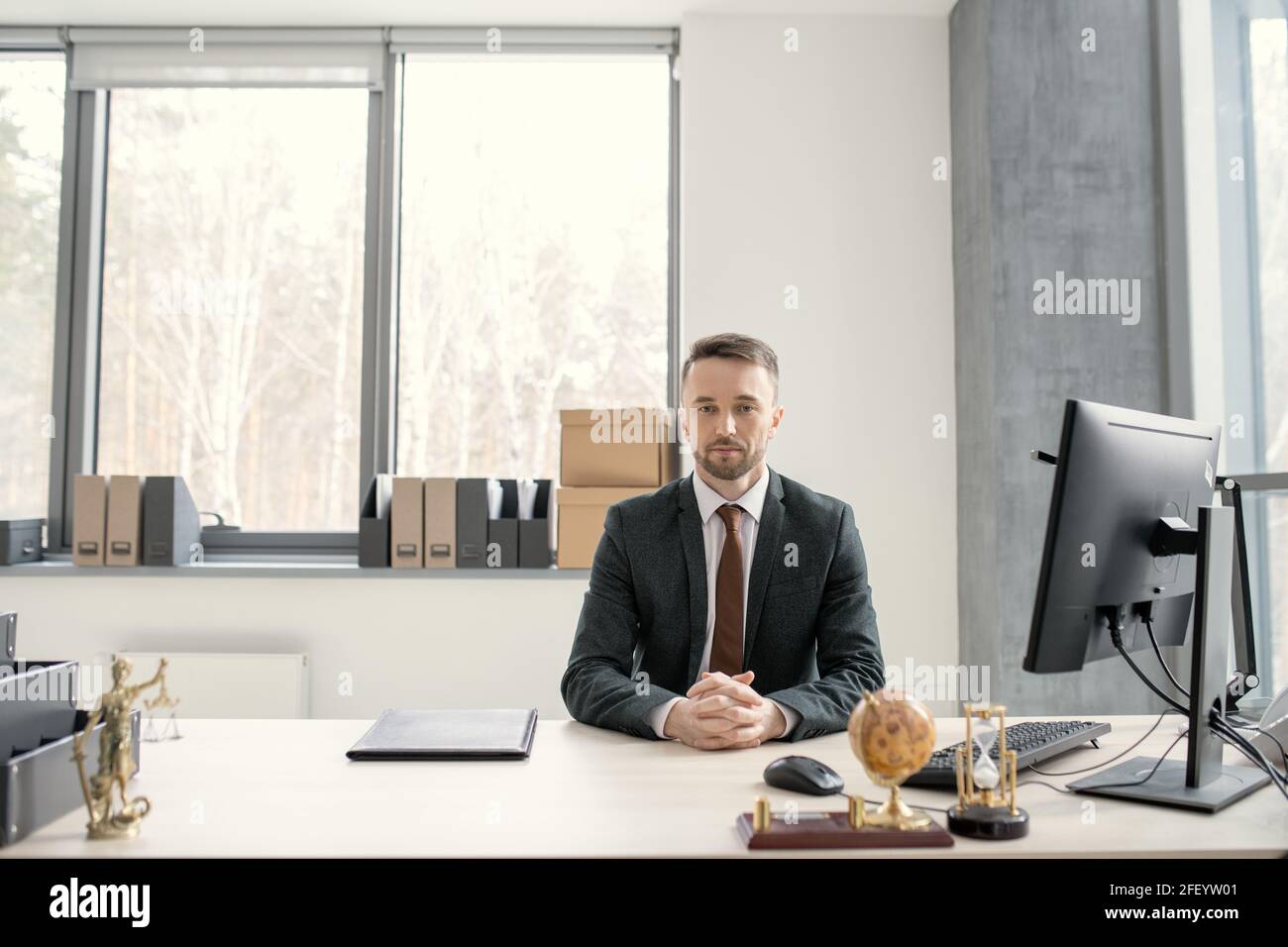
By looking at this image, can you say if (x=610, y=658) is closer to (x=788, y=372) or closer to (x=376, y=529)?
(x=376, y=529)

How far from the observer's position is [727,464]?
1.95 metres

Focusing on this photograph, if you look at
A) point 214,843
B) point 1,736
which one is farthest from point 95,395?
point 214,843

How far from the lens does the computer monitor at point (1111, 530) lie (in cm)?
121

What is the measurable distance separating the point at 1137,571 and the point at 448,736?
3.59 feet

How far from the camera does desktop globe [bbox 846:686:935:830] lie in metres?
1.10

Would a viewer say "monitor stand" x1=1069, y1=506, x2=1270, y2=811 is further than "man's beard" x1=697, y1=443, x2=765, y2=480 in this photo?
No

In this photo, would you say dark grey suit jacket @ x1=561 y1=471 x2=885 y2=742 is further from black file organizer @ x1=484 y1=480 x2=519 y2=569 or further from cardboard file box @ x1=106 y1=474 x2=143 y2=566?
cardboard file box @ x1=106 y1=474 x2=143 y2=566

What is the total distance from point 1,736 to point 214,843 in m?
0.37

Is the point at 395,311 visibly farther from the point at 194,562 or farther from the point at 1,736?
the point at 1,736

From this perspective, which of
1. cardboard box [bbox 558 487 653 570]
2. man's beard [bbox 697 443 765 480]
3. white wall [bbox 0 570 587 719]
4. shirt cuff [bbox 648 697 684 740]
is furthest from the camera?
white wall [bbox 0 570 587 719]

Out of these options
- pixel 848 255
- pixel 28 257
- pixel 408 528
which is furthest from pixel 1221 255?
pixel 28 257

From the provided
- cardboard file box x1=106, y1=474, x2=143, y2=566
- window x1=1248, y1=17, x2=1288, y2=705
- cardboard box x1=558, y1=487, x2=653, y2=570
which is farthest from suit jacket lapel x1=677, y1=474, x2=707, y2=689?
cardboard file box x1=106, y1=474, x2=143, y2=566

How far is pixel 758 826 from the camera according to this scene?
1.07 m

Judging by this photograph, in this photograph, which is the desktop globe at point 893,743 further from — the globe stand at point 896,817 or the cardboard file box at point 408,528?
the cardboard file box at point 408,528
